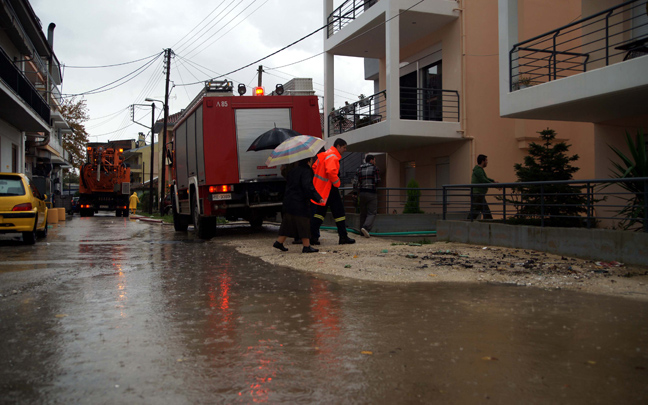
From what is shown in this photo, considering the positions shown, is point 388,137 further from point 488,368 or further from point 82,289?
point 488,368

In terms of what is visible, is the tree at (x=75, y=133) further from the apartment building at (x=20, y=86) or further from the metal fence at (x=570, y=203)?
the metal fence at (x=570, y=203)

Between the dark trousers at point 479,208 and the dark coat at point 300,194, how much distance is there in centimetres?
325

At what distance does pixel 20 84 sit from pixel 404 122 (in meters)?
14.2

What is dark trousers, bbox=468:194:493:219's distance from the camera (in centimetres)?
1099

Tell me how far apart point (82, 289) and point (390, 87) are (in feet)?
37.5

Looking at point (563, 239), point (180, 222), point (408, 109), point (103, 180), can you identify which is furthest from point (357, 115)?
point (103, 180)

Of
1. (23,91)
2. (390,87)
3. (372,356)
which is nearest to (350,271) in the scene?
(372,356)

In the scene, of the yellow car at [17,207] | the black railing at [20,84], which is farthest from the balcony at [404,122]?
the black railing at [20,84]

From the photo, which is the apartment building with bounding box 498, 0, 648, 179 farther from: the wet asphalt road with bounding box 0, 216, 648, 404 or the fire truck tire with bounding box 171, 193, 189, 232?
the fire truck tire with bounding box 171, 193, 189, 232

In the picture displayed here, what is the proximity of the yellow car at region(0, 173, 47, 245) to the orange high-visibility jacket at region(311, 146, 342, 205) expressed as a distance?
6336mm

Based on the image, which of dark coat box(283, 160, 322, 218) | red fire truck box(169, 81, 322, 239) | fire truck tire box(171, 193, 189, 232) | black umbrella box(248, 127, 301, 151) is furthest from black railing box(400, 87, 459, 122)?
dark coat box(283, 160, 322, 218)

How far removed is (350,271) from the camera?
297 inches

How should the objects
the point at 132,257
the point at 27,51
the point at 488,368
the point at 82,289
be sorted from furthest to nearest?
the point at 27,51, the point at 132,257, the point at 82,289, the point at 488,368

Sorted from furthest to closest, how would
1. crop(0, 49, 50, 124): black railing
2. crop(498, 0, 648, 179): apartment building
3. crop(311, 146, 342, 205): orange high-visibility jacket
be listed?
crop(0, 49, 50, 124): black railing < crop(311, 146, 342, 205): orange high-visibility jacket < crop(498, 0, 648, 179): apartment building
